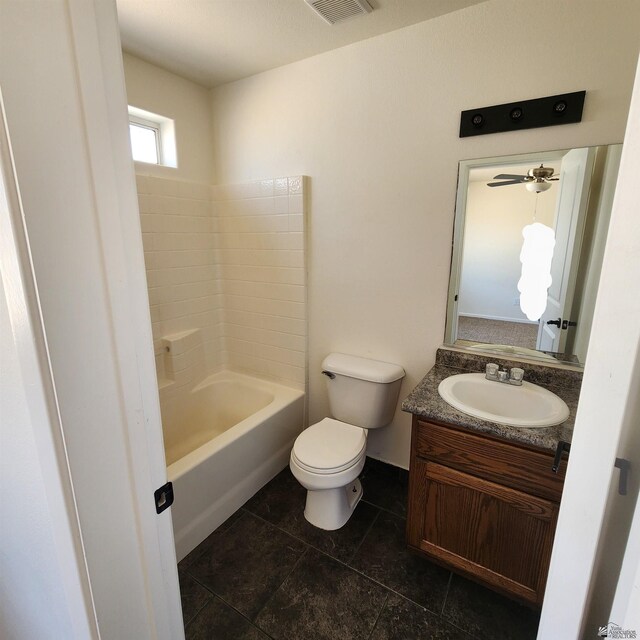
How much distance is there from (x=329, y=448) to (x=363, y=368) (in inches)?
19.2

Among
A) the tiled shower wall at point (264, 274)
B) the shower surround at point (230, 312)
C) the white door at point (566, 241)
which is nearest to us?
the white door at point (566, 241)

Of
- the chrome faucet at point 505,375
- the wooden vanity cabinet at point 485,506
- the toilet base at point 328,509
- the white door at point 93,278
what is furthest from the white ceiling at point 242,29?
the toilet base at point 328,509

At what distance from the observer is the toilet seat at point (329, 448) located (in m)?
1.73

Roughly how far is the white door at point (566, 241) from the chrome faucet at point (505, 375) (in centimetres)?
21

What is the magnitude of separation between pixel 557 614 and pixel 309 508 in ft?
4.71

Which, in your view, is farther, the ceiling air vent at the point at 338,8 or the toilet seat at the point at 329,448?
the toilet seat at the point at 329,448

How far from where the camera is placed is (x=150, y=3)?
5.01 ft

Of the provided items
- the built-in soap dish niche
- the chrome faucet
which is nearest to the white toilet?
the chrome faucet

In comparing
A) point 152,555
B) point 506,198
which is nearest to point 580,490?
point 152,555

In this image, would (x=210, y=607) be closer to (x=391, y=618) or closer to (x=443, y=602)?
(x=391, y=618)

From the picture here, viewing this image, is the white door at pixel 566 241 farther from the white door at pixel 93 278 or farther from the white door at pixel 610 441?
the white door at pixel 93 278

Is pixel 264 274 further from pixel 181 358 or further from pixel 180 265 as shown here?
pixel 181 358

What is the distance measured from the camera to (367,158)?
6.38 feet

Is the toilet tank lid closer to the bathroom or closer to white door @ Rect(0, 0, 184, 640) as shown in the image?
the bathroom
